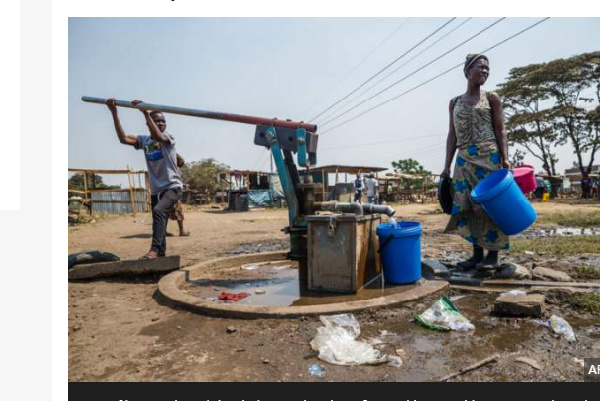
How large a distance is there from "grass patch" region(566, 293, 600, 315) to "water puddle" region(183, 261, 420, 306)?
1.22m

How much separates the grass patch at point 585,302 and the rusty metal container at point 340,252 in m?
1.60

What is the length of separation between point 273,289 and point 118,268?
1.84m

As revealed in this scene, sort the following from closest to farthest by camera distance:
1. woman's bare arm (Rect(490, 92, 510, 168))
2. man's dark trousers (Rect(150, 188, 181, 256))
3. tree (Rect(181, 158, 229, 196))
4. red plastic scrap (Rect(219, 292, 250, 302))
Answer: red plastic scrap (Rect(219, 292, 250, 302))
woman's bare arm (Rect(490, 92, 510, 168))
man's dark trousers (Rect(150, 188, 181, 256))
tree (Rect(181, 158, 229, 196))

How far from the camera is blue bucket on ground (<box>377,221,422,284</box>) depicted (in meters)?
3.65

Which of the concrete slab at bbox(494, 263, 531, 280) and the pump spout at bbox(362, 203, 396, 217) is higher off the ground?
the pump spout at bbox(362, 203, 396, 217)

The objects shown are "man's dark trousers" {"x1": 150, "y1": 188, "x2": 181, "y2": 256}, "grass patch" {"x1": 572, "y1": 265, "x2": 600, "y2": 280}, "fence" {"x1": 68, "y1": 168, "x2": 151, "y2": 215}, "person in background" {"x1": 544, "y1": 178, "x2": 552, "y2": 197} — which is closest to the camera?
"grass patch" {"x1": 572, "y1": 265, "x2": 600, "y2": 280}

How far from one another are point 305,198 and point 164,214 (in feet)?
5.49

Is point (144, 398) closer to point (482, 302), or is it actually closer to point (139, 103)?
point (482, 302)

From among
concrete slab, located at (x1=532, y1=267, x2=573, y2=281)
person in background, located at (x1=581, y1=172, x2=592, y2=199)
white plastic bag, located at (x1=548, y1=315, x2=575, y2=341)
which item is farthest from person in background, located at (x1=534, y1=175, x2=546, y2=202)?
white plastic bag, located at (x1=548, y1=315, x2=575, y2=341)

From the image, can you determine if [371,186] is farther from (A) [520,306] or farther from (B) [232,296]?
(A) [520,306]

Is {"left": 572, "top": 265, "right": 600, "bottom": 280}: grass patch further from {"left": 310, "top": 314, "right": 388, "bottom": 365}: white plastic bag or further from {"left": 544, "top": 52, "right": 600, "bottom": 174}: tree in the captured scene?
{"left": 544, "top": 52, "right": 600, "bottom": 174}: tree

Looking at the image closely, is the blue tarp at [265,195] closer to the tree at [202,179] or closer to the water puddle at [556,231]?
the tree at [202,179]

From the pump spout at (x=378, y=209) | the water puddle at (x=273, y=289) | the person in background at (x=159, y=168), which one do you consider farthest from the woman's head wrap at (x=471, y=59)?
the person in background at (x=159, y=168)

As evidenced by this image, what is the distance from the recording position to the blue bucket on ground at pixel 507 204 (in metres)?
3.45
